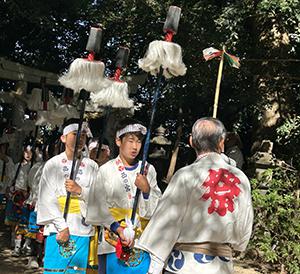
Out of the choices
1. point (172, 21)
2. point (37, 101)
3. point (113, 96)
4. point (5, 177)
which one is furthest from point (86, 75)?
point (37, 101)

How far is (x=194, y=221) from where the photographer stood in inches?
108

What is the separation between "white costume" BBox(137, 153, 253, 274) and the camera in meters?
2.74

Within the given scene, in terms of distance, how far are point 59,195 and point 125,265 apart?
0.90m

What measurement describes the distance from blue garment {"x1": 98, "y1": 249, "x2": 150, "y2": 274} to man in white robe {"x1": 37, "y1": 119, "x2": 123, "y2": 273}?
1.51ft

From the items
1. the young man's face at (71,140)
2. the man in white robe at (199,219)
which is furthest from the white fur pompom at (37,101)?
the man in white robe at (199,219)

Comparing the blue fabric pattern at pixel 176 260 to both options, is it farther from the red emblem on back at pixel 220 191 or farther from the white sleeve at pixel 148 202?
the white sleeve at pixel 148 202

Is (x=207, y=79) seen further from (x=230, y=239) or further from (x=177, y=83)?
(x=230, y=239)

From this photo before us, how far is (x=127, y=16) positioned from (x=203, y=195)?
787cm

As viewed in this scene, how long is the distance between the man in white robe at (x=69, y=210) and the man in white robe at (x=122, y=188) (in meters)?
0.39

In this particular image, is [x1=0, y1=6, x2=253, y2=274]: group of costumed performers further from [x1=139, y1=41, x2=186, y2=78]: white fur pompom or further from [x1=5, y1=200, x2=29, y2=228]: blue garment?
[x1=5, y1=200, x2=29, y2=228]: blue garment

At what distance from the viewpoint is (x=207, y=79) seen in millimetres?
9070

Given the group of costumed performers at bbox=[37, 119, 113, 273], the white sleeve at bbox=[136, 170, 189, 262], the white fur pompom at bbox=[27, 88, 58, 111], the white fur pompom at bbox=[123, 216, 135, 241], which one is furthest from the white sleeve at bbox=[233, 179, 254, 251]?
the white fur pompom at bbox=[27, 88, 58, 111]

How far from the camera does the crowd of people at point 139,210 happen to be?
275 centimetres

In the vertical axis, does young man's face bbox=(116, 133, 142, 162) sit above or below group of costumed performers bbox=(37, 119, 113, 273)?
above
